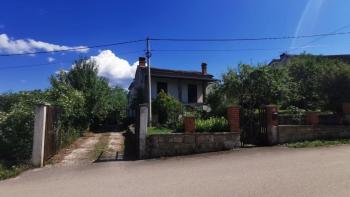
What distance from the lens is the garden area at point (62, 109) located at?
1143 cm

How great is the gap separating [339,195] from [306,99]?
17.4 m

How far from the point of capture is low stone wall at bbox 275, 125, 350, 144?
43.0 ft

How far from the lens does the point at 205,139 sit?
1213 cm

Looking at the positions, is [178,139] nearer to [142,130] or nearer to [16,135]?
[142,130]

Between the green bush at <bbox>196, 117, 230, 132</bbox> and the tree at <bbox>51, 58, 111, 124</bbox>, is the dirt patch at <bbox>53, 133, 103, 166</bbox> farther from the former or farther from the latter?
the tree at <bbox>51, 58, 111, 124</bbox>

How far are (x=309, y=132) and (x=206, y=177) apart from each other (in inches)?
291

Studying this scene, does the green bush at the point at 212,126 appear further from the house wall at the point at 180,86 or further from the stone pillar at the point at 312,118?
the house wall at the point at 180,86

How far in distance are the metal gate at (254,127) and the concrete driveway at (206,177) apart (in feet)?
6.01

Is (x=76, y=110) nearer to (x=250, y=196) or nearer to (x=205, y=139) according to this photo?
(x=205, y=139)

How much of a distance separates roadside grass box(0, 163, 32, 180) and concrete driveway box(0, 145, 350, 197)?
0.29m

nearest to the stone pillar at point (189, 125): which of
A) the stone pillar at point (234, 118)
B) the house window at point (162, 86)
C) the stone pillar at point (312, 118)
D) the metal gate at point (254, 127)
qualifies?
the stone pillar at point (234, 118)

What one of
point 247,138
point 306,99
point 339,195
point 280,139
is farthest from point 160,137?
point 306,99

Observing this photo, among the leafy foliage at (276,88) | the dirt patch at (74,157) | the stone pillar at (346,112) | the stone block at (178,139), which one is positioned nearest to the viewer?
the dirt patch at (74,157)

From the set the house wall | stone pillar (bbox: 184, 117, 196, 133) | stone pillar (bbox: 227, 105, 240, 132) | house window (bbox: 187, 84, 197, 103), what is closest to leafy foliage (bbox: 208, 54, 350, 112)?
stone pillar (bbox: 227, 105, 240, 132)
